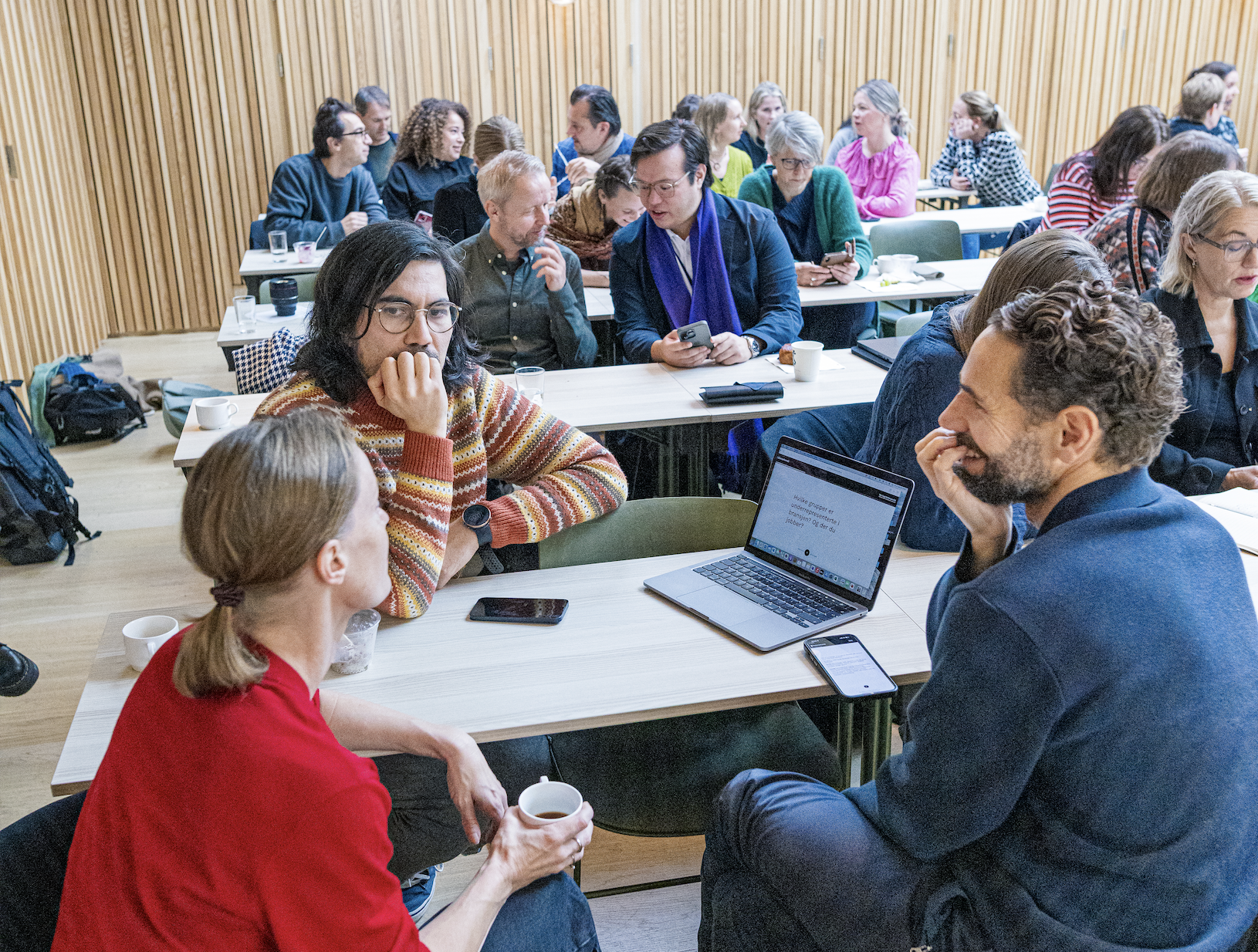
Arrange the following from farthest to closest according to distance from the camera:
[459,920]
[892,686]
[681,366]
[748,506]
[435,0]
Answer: [435,0] → [681,366] → [748,506] → [892,686] → [459,920]

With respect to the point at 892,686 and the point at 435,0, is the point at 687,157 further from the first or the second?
the point at 435,0

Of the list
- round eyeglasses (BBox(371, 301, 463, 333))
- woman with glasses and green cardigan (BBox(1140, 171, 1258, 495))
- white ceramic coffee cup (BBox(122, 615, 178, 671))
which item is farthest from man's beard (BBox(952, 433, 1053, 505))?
woman with glasses and green cardigan (BBox(1140, 171, 1258, 495))

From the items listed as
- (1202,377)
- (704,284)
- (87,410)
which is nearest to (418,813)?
(1202,377)

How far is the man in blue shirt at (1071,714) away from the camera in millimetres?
1234

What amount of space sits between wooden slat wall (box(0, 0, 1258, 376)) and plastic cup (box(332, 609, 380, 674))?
200 inches

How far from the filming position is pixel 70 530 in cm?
411

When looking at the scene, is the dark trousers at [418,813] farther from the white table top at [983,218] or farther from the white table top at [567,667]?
the white table top at [983,218]

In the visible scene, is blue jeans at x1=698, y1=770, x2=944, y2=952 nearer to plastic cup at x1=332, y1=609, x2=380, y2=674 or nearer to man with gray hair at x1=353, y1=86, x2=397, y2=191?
plastic cup at x1=332, y1=609, x2=380, y2=674

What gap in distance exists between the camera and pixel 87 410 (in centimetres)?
529

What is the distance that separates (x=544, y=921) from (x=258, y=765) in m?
0.52

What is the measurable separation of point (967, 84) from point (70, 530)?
7397 mm

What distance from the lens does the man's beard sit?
1436 millimetres

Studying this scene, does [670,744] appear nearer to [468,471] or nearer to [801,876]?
[801,876]

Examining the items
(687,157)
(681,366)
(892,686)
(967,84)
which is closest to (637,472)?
(681,366)
